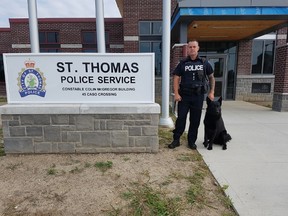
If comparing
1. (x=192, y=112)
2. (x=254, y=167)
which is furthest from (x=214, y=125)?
(x=254, y=167)

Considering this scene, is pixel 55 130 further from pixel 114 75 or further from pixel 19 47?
pixel 19 47

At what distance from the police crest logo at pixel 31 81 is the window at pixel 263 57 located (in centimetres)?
1128

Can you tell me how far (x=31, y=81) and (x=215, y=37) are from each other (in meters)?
8.87

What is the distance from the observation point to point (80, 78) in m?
3.66

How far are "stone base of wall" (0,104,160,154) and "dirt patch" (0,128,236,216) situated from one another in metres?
0.16

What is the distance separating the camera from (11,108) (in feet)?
11.7

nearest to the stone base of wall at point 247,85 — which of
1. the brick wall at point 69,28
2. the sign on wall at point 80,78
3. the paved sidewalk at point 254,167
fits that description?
the paved sidewalk at point 254,167

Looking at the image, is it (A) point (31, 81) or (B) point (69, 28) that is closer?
(A) point (31, 81)

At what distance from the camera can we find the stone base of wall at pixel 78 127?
3594 mm

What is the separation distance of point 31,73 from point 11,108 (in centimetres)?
66

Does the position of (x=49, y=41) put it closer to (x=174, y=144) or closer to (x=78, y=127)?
(x=78, y=127)

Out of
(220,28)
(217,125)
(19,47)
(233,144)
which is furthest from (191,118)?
(19,47)

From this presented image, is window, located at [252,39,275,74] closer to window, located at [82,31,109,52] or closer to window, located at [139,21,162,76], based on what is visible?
window, located at [139,21,162,76]

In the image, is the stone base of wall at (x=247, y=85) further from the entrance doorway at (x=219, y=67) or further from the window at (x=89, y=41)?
the window at (x=89, y=41)
